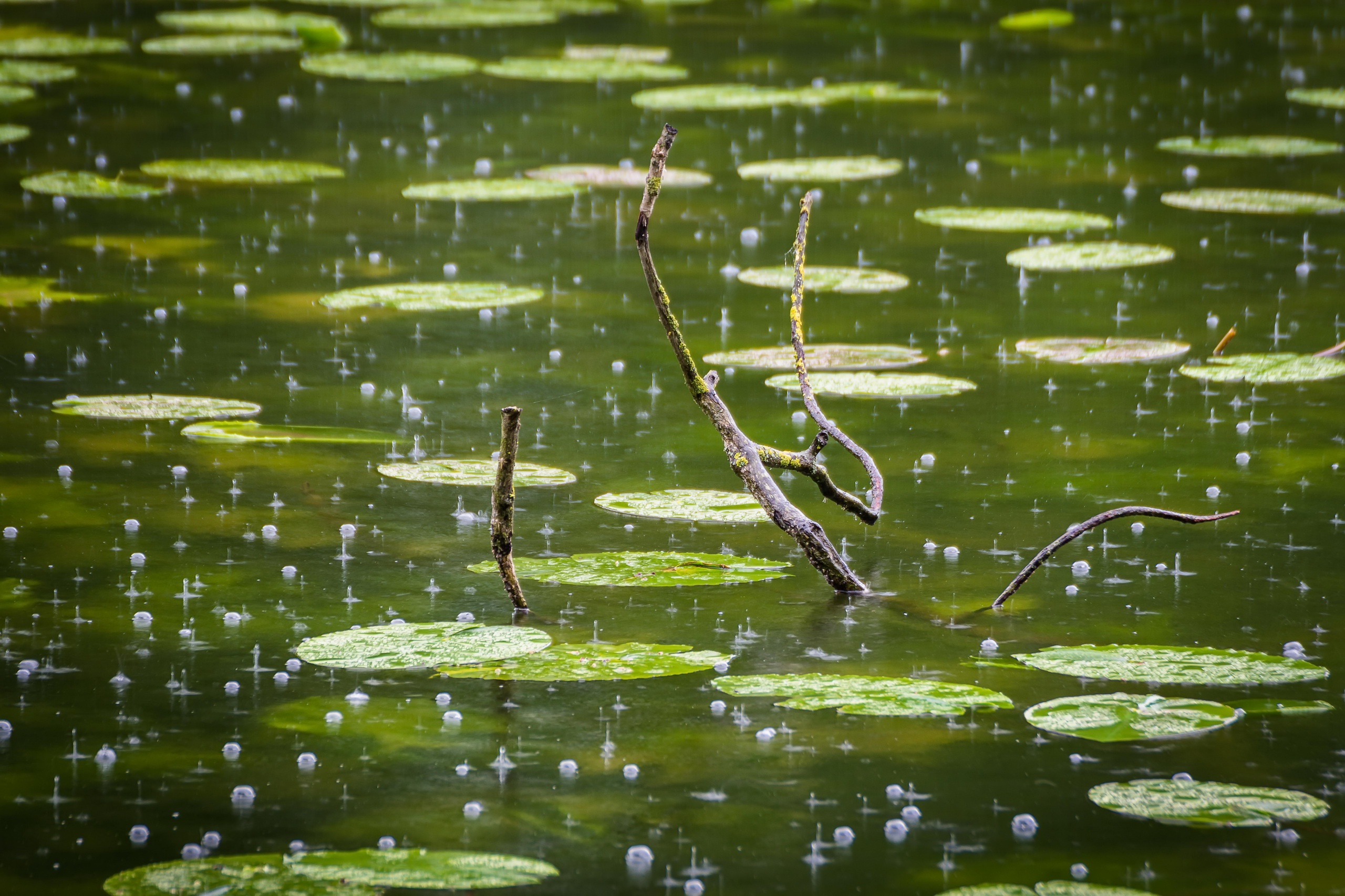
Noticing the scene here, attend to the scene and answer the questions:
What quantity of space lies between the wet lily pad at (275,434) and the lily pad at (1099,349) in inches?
110

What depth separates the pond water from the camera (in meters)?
3.67

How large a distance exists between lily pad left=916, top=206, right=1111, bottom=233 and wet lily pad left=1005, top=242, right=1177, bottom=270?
0.38 m

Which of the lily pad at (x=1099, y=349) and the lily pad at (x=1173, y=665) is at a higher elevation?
the lily pad at (x=1099, y=349)

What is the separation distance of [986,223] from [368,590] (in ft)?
17.4

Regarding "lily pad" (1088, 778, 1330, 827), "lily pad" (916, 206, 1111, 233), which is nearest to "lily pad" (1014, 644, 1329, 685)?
"lily pad" (1088, 778, 1330, 827)

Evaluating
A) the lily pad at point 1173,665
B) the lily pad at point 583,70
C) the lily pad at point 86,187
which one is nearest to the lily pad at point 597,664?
the lily pad at point 1173,665

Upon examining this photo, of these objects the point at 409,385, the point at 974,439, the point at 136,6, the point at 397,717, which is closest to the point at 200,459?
the point at 409,385

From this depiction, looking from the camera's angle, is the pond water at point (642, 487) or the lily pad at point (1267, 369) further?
the lily pad at point (1267, 369)

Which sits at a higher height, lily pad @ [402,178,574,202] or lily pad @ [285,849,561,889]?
lily pad @ [402,178,574,202]

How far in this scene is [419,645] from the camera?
451 centimetres

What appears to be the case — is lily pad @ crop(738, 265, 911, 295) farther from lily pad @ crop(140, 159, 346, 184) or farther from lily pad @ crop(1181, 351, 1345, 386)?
lily pad @ crop(140, 159, 346, 184)

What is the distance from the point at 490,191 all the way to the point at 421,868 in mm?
7144

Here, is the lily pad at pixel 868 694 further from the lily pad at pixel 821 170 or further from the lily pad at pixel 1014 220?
the lily pad at pixel 821 170

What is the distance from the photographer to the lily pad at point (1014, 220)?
928 cm
